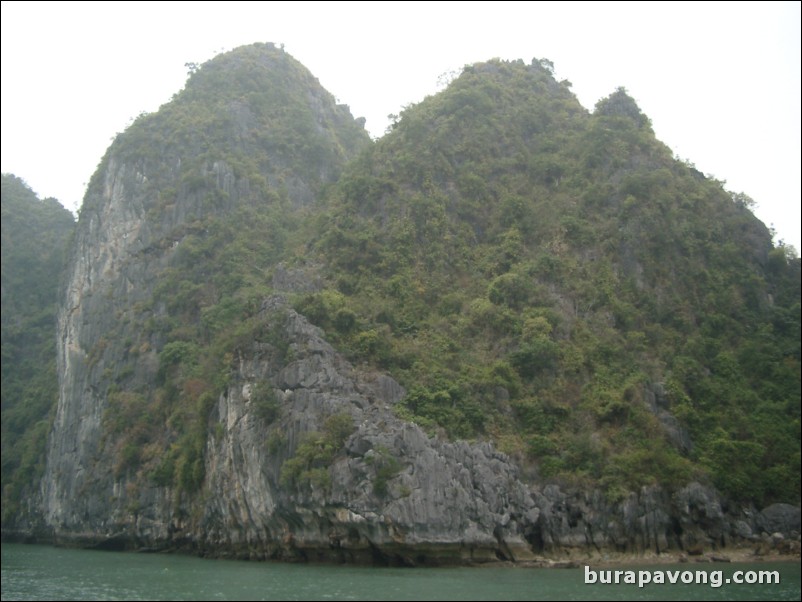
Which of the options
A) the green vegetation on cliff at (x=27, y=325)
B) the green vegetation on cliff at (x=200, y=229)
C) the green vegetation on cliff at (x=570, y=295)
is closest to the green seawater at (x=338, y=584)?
the green vegetation on cliff at (x=570, y=295)

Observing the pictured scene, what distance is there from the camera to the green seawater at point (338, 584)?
1938cm

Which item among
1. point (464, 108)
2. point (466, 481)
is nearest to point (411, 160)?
point (464, 108)

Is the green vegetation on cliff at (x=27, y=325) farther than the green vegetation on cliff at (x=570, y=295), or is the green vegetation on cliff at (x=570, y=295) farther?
the green vegetation on cliff at (x=27, y=325)

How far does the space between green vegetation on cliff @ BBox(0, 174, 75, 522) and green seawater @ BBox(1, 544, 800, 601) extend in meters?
25.3

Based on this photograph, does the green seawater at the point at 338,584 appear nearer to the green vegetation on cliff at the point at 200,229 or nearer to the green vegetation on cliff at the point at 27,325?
the green vegetation on cliff at the point at 200,229

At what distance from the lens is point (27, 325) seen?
208ft

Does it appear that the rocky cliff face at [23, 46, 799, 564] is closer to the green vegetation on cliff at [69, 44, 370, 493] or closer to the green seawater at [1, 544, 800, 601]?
the green vegetation on cliff at [69, 44, 370, 493]

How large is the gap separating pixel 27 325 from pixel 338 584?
5051 centimetres

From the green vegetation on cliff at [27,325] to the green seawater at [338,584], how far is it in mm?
25332

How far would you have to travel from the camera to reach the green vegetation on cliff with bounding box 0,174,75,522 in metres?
52.7

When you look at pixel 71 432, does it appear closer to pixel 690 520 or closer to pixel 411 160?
pixel 411 160

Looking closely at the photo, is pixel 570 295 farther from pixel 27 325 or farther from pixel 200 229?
pixel 27 325

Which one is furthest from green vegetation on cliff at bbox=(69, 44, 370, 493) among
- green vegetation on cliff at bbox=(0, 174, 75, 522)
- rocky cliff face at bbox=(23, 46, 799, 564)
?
green vegetation on cliff at bbox=(0, 174, 75, 522)

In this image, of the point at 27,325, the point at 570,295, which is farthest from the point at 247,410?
the point at 27,325
